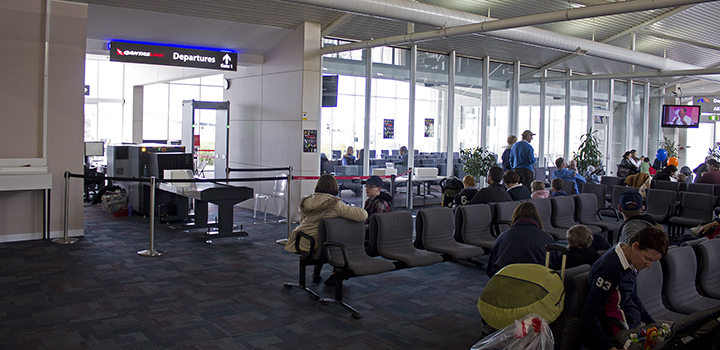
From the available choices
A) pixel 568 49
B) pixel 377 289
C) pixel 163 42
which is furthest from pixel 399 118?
pixel 377 289

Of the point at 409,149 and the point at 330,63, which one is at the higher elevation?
the point at 330,63

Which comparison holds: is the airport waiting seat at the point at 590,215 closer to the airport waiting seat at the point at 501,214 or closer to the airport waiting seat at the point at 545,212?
the airport waiting seat at the point at 545,212

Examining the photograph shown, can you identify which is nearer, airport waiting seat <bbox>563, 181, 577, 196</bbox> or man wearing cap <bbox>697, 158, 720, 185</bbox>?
airport waiting seat <bbox>563, 181, 577, 196</bbox>

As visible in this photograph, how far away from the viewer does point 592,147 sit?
14188mm

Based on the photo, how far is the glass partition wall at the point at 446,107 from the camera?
11.5m

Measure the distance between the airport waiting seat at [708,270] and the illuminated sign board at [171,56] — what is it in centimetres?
795

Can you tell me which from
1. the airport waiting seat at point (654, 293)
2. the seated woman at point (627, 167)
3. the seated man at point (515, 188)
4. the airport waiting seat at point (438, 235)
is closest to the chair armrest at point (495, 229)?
the airport waiting seat at point (438, 235)

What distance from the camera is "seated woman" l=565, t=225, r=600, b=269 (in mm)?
3930

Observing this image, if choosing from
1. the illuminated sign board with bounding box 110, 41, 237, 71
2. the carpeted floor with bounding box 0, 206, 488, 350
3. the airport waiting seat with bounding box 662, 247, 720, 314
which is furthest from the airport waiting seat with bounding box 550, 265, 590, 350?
the illuminated sign board with bounding box 110, 41, 237, 71

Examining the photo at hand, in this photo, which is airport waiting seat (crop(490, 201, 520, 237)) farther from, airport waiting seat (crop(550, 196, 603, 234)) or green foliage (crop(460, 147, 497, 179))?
green foliage (crop(460, 147, 497, 179))

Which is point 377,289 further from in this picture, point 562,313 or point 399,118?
point 399,118

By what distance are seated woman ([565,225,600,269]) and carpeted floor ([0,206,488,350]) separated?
0.95 m

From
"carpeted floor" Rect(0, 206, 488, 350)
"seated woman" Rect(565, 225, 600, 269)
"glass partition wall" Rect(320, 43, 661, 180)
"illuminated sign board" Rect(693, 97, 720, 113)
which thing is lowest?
"carpeted floor" Rect(0, 206, 488, 350)

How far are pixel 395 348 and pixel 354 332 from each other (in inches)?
17.3
